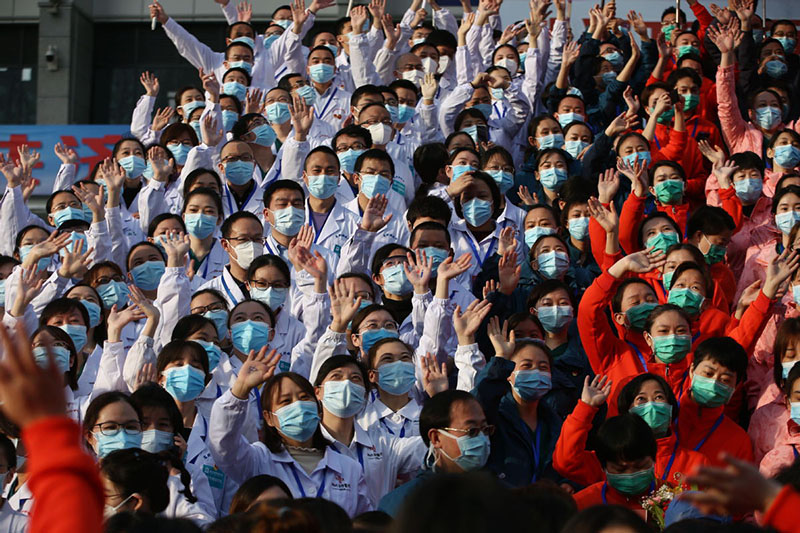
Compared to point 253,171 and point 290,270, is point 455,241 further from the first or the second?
point 253,171

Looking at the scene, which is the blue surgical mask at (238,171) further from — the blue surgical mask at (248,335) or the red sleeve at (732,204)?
the red sleeve at (732,204)

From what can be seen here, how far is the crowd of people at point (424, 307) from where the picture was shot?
406cm

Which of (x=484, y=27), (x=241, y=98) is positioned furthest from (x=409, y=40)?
(x=241, y=98)

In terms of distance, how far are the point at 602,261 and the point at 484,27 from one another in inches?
204

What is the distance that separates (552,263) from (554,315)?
2.14 feet

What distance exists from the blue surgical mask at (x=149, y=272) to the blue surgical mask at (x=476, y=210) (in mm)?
2149

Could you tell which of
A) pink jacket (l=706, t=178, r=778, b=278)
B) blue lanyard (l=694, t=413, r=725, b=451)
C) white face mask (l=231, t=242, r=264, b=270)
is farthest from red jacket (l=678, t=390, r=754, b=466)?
white face mask (l=231, t=242, r=264, b=270)

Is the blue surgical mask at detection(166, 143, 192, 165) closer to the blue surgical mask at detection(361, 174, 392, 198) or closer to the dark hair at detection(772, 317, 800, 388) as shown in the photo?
the blue surgical mask at detection(361, 174, 392, 198)

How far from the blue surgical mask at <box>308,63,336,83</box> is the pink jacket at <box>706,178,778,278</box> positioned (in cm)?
427

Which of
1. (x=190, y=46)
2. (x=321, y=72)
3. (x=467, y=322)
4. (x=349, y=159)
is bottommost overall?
(x=467, y=322)

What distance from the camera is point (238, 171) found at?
26.8 ft

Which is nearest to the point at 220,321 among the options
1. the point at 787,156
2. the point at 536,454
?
the point at 536,454

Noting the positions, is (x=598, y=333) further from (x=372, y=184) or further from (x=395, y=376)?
(x=372, y=184)

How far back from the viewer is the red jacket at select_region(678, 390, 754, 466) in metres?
5.37
